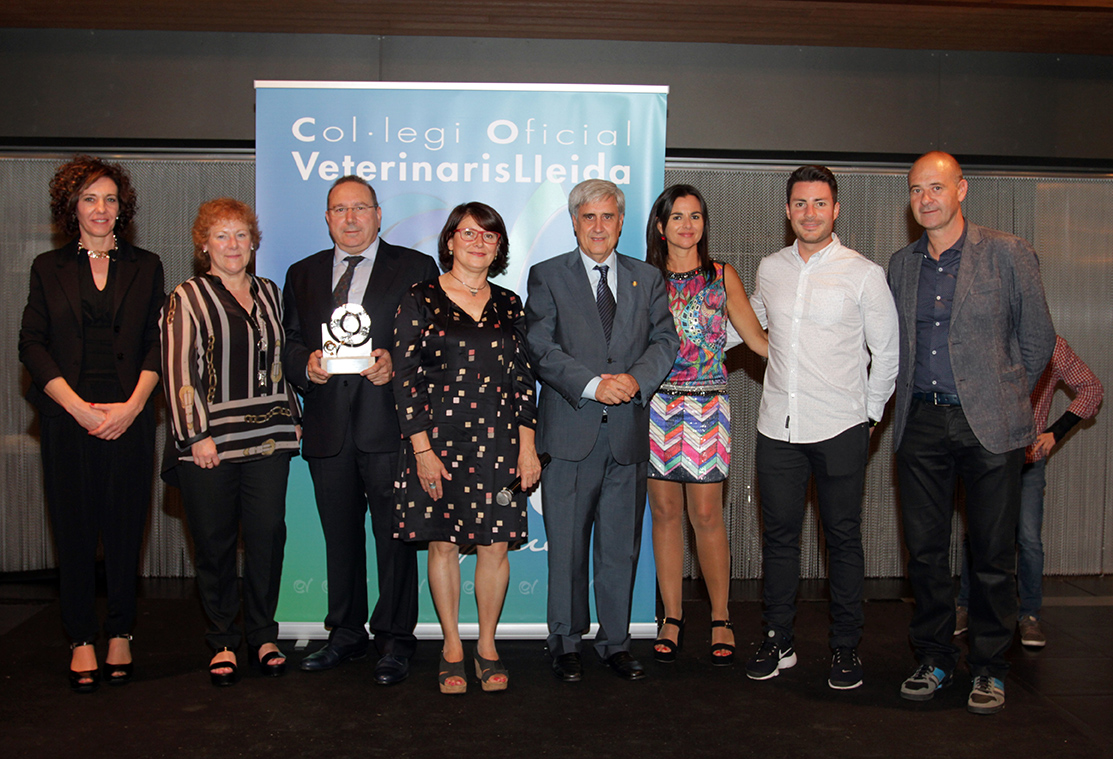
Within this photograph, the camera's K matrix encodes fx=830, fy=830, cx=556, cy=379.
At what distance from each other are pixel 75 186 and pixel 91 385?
0.75 metres

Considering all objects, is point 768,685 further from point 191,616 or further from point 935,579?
point 191,616

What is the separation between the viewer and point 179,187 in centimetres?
489

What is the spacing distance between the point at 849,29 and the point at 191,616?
4703mm

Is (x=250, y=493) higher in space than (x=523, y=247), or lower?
lower

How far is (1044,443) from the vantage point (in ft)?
12.5

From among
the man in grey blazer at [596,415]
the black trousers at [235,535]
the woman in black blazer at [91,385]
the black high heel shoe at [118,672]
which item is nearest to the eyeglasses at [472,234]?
the man in grey blazer at [596,415]

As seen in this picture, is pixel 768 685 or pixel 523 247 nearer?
pixel 768 685

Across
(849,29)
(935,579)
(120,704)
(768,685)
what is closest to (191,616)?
(120,704)

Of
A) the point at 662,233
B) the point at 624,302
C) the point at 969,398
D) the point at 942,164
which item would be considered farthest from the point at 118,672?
the point at 942,164

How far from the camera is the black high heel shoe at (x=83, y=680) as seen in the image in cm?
314

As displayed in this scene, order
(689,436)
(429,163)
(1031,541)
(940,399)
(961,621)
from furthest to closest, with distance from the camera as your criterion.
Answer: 1. (961,621)
2. (1031,541)
3. (429,163)
4. (689,436)
5. (940,399)

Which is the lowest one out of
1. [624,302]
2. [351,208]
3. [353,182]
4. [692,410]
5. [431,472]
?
[431,472]

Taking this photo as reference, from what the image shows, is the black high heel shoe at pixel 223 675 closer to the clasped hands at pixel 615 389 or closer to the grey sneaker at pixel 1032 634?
the clasped hands at pixel 615 389

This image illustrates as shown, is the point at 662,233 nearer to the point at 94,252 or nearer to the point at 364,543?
the point at 364,543
